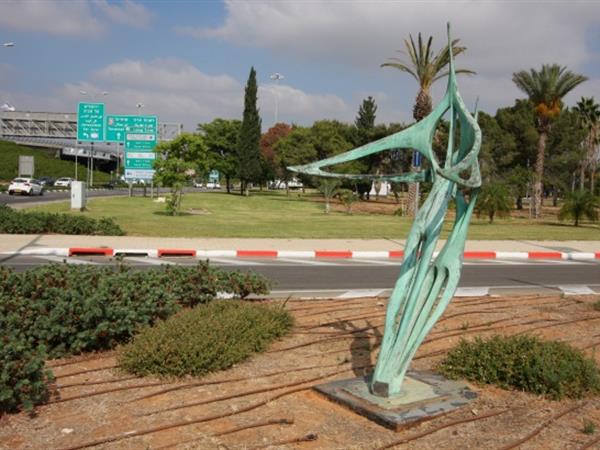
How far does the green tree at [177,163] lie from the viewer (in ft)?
97.2

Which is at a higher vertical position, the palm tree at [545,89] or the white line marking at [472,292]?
the palm tree at [545,89]

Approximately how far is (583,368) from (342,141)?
56274 mm

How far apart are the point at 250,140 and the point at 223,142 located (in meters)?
5.75

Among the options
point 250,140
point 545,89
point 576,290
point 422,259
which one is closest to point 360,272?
point 576,290

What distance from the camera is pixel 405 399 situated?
4.86 m

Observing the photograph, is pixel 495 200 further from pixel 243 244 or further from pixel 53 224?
pixel 53 224

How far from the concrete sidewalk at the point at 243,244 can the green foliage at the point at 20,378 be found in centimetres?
1133

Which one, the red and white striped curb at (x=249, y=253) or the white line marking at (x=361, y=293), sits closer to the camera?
the white line marking at (x=361, y=293)

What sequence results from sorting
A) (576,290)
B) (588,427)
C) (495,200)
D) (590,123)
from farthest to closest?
1. (590,123)
2. (495,200)
3. (576,290)
4. (588,427)

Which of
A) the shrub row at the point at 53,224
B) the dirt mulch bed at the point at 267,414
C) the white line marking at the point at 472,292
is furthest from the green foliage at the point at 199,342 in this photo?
the shrub row at the point at 53,224

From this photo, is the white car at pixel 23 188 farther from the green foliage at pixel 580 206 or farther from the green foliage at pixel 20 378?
the green foliage at pixel 20 378

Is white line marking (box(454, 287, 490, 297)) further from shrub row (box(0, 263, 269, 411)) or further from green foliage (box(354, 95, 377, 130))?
green foliage (box(354, 95, 377, 130))

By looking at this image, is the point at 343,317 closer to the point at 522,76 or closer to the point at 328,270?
the point at 328,270

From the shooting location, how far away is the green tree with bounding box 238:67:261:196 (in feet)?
199
